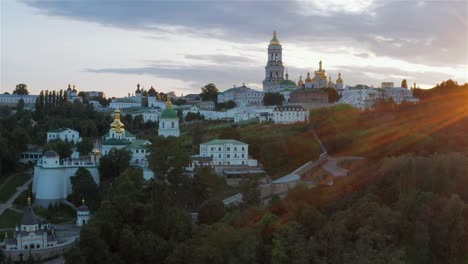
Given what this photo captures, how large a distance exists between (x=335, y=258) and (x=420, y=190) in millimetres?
4726

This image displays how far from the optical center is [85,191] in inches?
1153

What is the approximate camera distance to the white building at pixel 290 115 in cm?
4288

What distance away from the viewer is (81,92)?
7569 centimetres

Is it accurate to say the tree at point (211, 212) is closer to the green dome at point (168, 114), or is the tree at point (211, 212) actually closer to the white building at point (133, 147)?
the white building at point (133, 147)

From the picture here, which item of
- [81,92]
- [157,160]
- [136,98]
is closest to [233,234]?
[157,160]

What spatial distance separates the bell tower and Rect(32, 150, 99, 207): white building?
34857 millimetres

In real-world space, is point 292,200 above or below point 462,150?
below

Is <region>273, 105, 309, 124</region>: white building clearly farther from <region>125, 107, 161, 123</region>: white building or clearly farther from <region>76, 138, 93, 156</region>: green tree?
<region>125, 107, 161, 123</region>: white building

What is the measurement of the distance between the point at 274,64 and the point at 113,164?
1390 inches

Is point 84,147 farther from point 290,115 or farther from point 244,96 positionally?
point 244,96

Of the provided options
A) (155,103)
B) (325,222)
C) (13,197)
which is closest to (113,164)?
(13,197)

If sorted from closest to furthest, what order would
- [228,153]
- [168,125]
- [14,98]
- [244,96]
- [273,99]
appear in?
[228,153], [168,125], [273,99], [244,96], [14,98]

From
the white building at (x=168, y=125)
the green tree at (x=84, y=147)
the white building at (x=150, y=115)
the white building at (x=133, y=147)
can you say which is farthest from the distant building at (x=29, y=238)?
the white building at (x=150, y=115)

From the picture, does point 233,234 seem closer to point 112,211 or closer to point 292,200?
point 292,200
